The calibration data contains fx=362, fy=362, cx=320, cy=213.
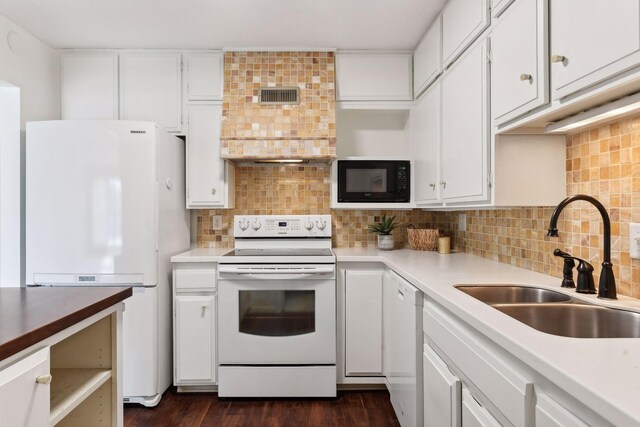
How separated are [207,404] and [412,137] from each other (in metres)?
2.27

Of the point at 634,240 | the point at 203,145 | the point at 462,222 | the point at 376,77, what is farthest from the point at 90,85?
the point at 634,240

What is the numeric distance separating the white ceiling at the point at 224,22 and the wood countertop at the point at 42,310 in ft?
5.33

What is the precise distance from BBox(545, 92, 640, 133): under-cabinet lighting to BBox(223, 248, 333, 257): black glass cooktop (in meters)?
1.49

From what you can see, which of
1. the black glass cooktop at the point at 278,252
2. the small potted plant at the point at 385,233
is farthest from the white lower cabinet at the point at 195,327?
the small potted plant at the point at 385,233

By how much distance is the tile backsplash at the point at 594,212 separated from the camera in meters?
1.21

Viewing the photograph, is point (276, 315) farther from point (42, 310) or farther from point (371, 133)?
point (371, 133)

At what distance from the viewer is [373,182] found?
2.64m

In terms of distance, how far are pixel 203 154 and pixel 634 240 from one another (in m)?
2.39

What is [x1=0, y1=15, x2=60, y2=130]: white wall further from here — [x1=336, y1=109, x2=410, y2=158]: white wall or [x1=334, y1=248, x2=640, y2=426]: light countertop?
[x1=334, y1=248, x2=640, y2=426]: light countertop

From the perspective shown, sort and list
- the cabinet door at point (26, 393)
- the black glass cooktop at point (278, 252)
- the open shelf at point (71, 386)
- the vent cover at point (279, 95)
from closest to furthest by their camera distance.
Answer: the cabinet door at point (26, 393), the open shelf at point (71, 386), the black glass cooktop at point (278, 252), the vent cover at point (279, 95)

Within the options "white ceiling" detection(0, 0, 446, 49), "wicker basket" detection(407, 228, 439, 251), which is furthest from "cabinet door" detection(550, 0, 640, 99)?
"wicker basket" detection(407, 228, 439, 251)

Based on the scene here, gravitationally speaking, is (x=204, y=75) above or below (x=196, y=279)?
above

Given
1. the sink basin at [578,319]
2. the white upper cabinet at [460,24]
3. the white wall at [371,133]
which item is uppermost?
the white upper cabinet at [460,24]

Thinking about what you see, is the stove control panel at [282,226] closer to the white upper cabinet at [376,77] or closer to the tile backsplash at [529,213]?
the tile backsplash at [529,213]
